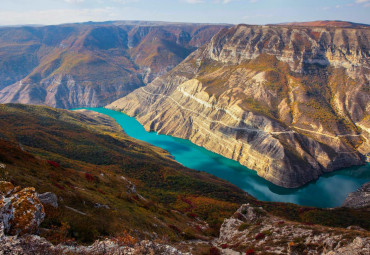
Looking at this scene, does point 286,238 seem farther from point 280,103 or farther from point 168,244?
point 280,103

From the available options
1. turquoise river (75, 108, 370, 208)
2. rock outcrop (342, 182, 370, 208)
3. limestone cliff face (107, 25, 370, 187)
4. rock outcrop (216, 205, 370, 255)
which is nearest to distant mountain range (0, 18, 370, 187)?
limestone cliff face (107, 25, 370, 187)

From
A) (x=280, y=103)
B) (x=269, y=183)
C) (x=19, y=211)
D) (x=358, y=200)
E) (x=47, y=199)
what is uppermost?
(x=280, y=103)

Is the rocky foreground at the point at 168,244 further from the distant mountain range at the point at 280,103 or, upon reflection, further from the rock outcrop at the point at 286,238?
the distant mountain range at the point at 280,103

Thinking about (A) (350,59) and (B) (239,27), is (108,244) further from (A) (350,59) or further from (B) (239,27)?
(B) (239,27)

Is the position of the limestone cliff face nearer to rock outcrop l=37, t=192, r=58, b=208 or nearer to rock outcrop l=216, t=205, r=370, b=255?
rock outcrop l=216, t=205, r=370, b=255

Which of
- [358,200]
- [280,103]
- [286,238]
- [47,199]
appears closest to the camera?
[47,199]

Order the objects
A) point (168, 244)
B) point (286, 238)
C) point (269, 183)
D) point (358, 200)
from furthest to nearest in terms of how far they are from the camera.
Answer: point (269, 183) → point (358, 200) → point (286, 238) → point (168, 244)

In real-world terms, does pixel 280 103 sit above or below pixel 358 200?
above

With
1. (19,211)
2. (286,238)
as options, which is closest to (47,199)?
(19,211)
